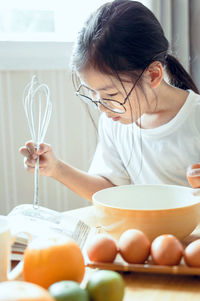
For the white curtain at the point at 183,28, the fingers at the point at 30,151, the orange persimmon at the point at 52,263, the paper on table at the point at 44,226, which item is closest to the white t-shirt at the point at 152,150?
the fingers at the point at 30,151

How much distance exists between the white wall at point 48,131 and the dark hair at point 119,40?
57cm

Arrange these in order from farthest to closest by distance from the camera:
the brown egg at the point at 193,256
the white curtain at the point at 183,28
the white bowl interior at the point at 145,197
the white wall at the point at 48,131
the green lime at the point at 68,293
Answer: the white curtain at the point at 183,28
the white wall at the point at 48,131
the white bowl interior at the point at 145,197
the brown egg at the point at 193,256
the green lime at the point at 68,293

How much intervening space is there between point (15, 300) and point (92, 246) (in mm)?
233

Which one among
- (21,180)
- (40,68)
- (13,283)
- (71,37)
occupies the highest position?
(71,37)

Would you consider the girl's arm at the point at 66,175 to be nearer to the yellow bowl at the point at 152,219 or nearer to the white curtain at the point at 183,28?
the yellow bowl at the point at 152,219

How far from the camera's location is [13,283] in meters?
0.44

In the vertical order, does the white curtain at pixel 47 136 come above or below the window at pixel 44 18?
below

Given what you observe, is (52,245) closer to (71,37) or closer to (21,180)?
(21,180)

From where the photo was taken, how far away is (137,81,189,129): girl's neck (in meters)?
1.16

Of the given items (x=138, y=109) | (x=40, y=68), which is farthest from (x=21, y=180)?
(x=138, y=109)

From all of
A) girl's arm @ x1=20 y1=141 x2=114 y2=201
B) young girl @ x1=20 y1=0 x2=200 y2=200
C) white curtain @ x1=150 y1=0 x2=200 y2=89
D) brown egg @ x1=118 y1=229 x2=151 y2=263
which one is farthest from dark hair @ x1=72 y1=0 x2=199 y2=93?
white curtain @ x1=150 y1=0 x2=200 y2=89

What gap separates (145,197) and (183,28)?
102 cm

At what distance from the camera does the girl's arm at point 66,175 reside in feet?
3.55

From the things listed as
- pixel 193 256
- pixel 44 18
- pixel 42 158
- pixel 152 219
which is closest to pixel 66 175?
pixel 42 158
